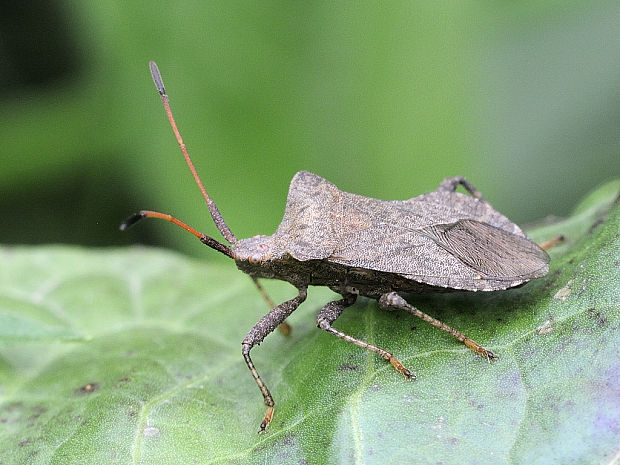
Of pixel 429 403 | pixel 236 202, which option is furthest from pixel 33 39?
pixel 429 403

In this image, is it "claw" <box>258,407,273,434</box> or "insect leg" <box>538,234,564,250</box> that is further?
"insect leg" <box>538,234,564,250</box>

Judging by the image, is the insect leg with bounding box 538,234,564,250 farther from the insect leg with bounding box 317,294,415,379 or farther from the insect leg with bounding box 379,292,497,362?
the insect leg with bounding box 317,294,415,379

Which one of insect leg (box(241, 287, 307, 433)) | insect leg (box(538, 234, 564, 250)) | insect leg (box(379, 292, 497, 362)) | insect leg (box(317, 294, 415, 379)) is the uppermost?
insect leg (box(538, 234, 564, 250))

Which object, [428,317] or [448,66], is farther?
[448,66]

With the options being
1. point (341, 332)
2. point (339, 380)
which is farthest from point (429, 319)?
point (339, 380)

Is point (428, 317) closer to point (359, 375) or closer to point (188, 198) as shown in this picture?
point (359, 375)

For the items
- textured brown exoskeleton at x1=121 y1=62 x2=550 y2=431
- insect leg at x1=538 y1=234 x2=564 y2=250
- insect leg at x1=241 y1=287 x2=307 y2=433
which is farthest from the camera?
insect leg at x1=538 y1=234 x2=564 y2=250

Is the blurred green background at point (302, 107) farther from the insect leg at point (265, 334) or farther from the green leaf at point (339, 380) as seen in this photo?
the insect leg at point (265, 334)

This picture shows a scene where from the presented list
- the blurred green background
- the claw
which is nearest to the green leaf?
the claw
